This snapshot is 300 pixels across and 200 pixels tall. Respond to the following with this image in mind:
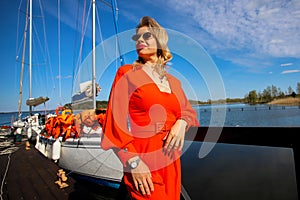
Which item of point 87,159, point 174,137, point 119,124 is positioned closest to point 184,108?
point 174,137

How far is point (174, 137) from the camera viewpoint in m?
0.75

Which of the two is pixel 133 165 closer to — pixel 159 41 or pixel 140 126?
pixel 140 126

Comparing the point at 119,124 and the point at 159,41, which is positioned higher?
the point at 159,41

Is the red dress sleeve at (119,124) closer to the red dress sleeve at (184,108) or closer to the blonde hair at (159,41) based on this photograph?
the blonde hair at (159,41)

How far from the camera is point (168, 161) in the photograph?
2.55ft

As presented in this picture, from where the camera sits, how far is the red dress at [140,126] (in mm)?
706

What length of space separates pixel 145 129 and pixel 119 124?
111 mm

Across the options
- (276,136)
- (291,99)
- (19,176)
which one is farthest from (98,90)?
(291,99)

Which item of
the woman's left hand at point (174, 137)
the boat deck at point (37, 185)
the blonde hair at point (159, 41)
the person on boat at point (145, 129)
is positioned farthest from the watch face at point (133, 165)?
the boat deck at point (37, 185)

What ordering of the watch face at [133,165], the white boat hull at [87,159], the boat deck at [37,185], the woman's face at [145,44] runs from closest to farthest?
the watch face at [133,165] < the woman's face at [145,44] < the boat deck at [37,185] < the white boat hull at [87,159]

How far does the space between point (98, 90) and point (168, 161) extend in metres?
3.81

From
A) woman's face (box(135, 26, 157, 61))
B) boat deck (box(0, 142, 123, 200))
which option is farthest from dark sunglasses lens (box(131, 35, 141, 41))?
boat deck (box(0, 142, 123, 200))

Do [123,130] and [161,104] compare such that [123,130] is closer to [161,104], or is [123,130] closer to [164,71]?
[161,104]

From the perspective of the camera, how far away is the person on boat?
70cm
